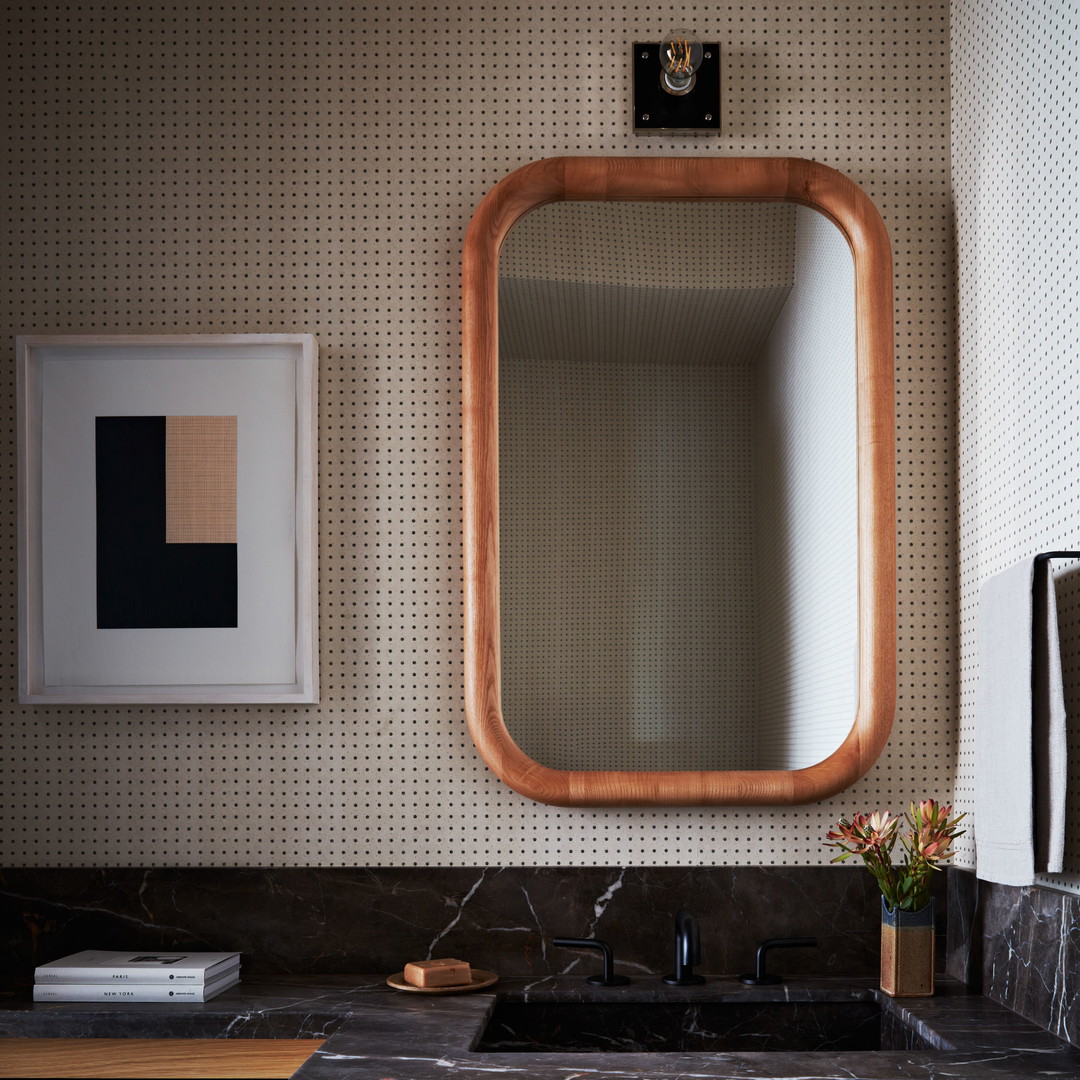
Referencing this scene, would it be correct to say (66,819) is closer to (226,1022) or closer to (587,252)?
(226,1022)

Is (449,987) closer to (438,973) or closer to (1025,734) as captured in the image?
(438,973)

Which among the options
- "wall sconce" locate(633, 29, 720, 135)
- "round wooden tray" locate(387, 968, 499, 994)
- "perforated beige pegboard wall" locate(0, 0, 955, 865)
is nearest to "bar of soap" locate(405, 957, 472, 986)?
"round wooden tray" locate(387, 968, 499, 994)

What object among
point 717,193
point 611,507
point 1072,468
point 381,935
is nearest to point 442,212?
→ point 717,193

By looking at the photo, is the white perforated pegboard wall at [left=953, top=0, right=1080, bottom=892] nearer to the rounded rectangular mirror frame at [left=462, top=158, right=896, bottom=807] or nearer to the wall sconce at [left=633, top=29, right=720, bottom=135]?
the rounded rectangular mirror frame at [left=462, top=158, right=896, bottom=807]

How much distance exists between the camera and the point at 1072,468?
60.9 inches

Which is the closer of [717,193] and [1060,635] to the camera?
[1060,635]

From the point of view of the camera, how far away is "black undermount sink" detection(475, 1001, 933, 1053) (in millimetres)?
1813

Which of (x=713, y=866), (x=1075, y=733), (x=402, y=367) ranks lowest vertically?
(x=713, y=866)

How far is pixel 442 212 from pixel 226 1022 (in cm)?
138

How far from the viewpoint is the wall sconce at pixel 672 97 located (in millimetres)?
2041

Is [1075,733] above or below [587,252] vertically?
below

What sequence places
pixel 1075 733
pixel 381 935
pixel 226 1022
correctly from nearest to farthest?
pixel 1075 733 < pixel 226 1022 < pixel 381 935

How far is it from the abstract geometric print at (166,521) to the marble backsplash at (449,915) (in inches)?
17.7

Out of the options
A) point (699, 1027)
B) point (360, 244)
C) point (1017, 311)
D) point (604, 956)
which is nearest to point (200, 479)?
point (360, 244)
